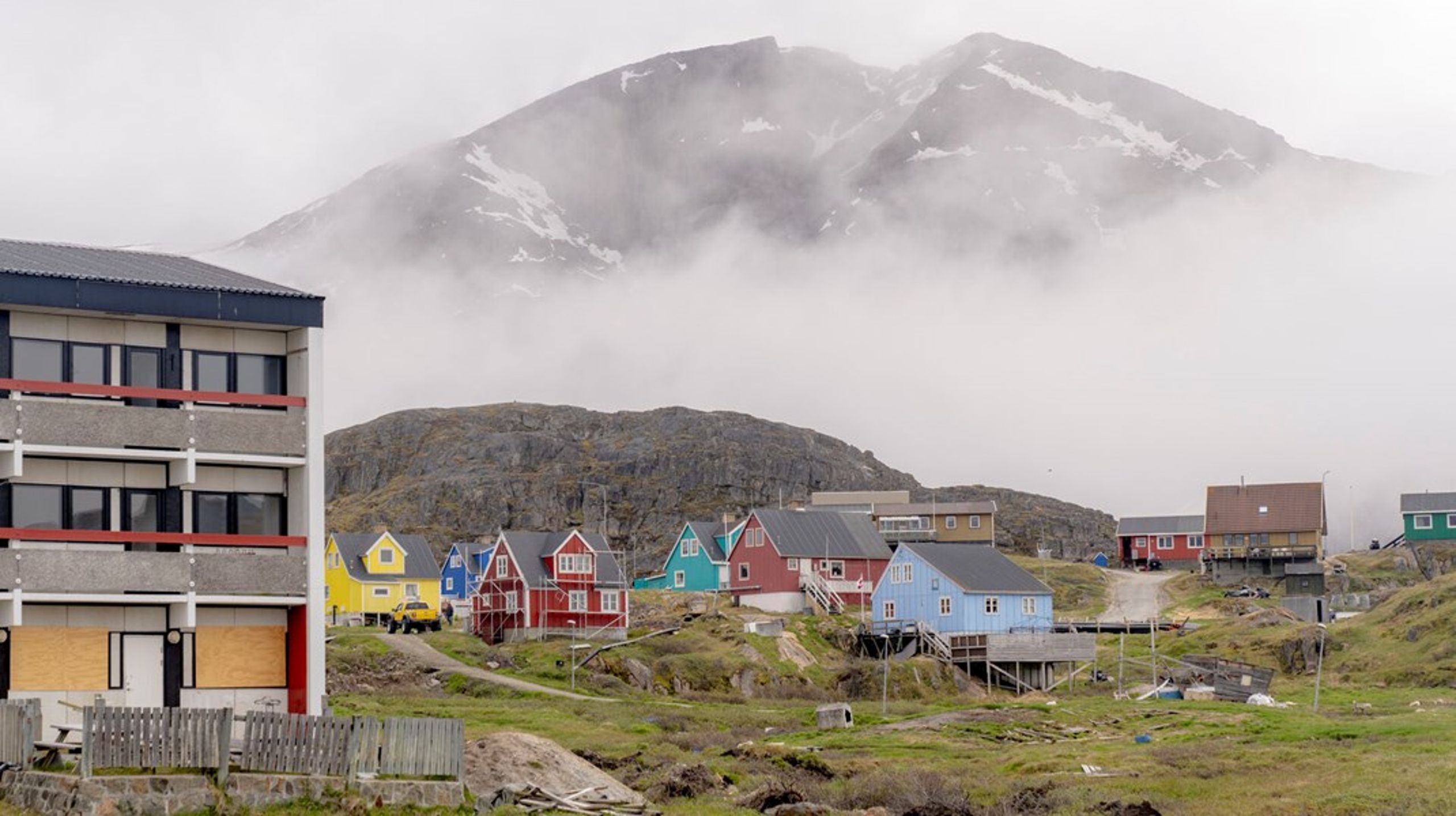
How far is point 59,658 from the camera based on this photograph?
139 ft

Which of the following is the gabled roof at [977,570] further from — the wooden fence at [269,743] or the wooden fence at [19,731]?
the wooden fence at [19,731]

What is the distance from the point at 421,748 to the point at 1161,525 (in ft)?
487

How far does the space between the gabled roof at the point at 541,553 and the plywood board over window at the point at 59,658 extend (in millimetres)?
61719

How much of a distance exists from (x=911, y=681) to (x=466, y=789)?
60032 mm

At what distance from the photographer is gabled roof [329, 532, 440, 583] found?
11906 centimetres

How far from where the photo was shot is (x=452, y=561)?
14175cm

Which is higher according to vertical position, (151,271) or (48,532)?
(151,271)

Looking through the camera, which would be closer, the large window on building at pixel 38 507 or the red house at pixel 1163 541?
the large window on building at pixel 38 507

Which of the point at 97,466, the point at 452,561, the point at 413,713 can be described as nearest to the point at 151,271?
the point at 97,466

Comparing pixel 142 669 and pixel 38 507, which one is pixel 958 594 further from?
pixel 38 507

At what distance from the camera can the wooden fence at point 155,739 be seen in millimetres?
31750

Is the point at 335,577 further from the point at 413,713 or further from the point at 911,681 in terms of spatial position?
the point at 413,713

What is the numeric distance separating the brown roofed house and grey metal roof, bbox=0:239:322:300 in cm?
12138

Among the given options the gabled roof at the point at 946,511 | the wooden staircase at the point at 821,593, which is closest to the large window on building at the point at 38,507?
the wooden staircase at the point at 821,593
